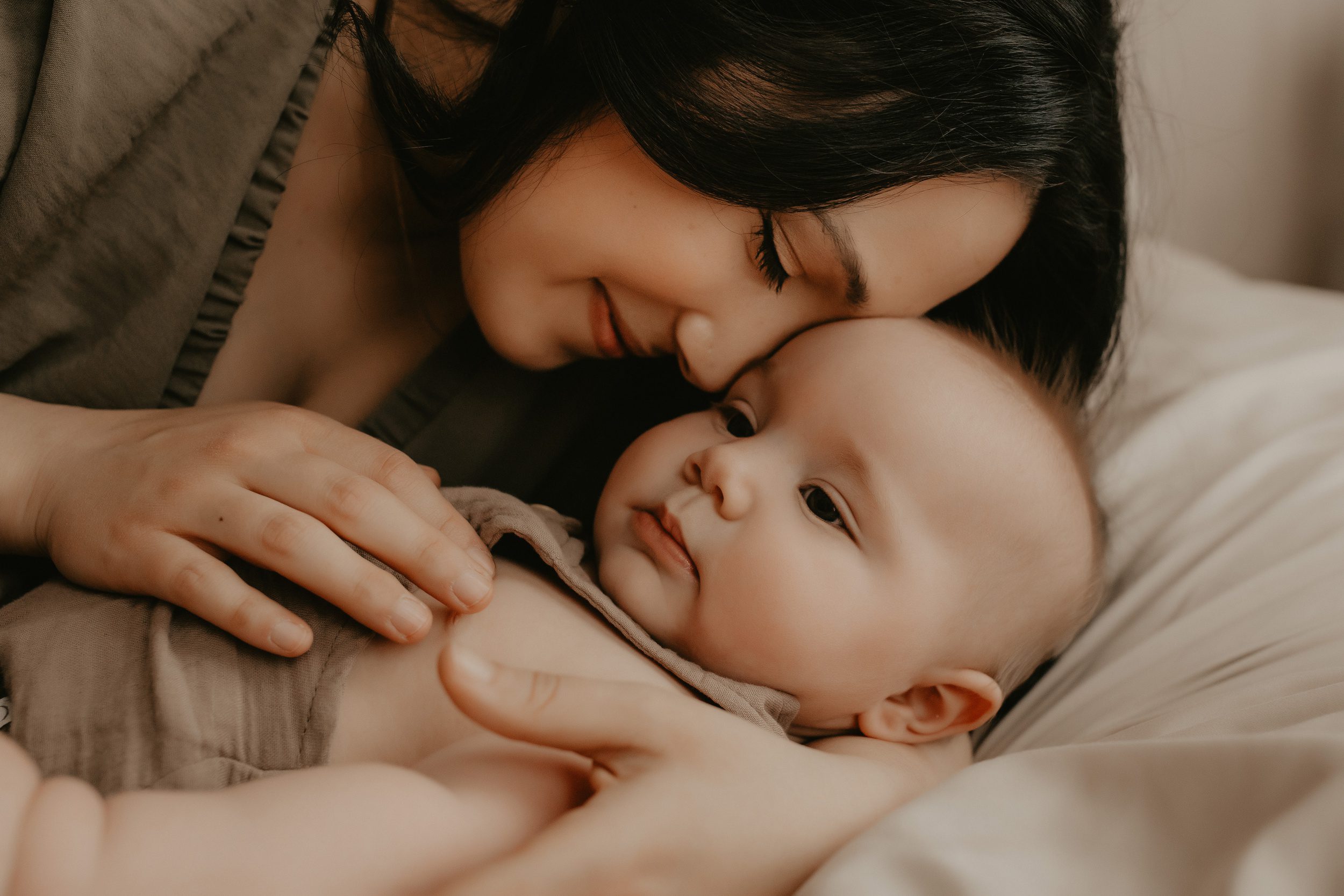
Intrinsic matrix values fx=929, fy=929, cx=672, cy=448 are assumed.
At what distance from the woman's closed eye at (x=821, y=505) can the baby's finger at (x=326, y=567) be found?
0.33 m

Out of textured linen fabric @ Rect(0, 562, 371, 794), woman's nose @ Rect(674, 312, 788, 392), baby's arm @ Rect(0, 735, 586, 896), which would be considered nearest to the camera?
baby's arm @ Rect(0, 735, 586, 896)

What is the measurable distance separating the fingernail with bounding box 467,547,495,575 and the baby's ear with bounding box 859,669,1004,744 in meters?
0.35

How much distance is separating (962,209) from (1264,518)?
459mm

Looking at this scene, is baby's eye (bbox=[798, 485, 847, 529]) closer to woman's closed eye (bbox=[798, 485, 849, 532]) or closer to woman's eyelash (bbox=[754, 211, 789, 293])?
woman's closed eye (bbox=[798, 485, 849, 532])

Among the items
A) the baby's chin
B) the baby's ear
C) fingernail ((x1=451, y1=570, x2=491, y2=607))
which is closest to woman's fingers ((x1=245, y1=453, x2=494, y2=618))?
fingernail ((x1=451, y1=570, x2=491, y2=607))

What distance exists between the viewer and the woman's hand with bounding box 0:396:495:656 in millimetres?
670

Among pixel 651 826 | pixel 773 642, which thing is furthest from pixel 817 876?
pixel 773 642

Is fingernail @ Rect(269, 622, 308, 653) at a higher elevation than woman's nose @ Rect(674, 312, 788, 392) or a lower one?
lower

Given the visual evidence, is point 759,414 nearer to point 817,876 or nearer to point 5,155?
point 817,876

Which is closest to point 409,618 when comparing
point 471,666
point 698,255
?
point 471,666

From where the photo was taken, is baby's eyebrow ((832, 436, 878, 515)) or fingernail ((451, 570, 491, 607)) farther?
baby's eyebrow ((832, 436, 878, 515))

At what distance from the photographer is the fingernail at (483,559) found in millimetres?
699

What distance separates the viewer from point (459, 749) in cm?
64

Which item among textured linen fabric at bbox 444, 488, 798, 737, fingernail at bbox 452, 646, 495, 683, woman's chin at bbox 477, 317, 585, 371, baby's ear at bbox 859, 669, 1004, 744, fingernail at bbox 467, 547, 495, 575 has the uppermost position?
woman's chin at bbox 477, 317, 585, 371
